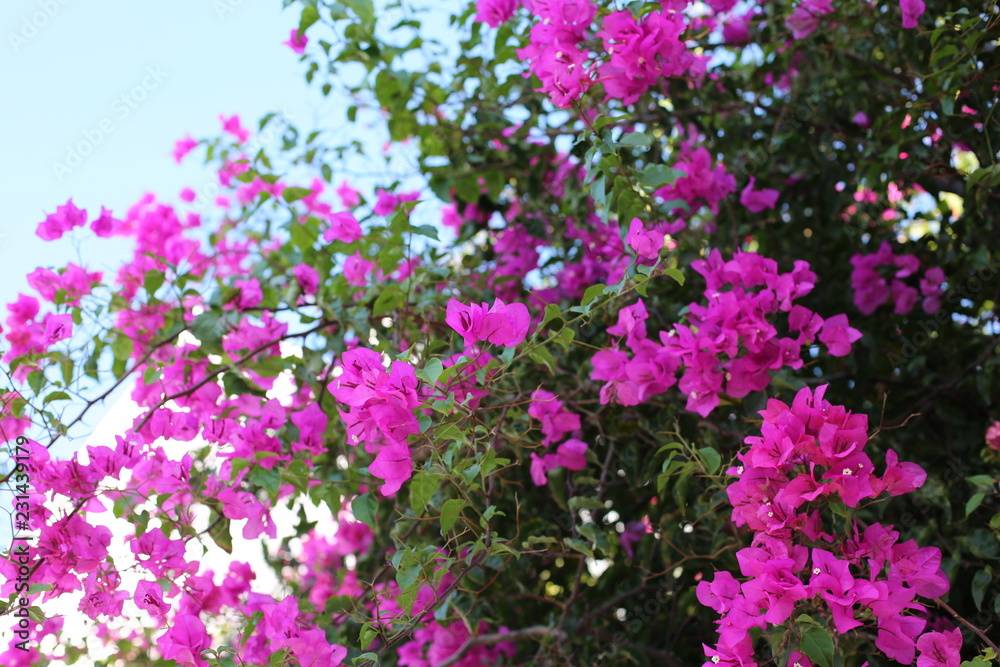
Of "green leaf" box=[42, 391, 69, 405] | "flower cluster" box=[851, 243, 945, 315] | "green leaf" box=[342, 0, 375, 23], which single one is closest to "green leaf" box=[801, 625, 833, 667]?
"flower cluster" box=[851, 243, 945, 315]

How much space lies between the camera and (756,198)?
1652 mm

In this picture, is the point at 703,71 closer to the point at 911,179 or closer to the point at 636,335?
the point at 911,179

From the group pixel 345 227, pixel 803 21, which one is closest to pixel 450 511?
pixel 345 227

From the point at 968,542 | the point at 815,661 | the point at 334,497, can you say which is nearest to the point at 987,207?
the point at 968,542

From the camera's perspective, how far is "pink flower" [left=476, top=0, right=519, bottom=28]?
1457mm

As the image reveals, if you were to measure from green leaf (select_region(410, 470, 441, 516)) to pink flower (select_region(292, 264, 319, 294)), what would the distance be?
61 centimetres

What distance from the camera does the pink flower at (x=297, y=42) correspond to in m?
1.71

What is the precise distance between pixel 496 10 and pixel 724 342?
761mm

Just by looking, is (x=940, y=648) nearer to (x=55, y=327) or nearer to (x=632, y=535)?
(x=632, y=535)

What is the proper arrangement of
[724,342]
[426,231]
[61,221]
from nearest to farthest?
[724,342] → [426,231] → [61,221]

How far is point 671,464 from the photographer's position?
42.6 inches

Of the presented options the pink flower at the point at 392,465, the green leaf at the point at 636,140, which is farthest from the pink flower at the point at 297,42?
the pink flower at the point at 392,465

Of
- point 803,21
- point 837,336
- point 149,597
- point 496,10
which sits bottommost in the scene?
point 837,336

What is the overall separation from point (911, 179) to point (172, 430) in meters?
1.49
